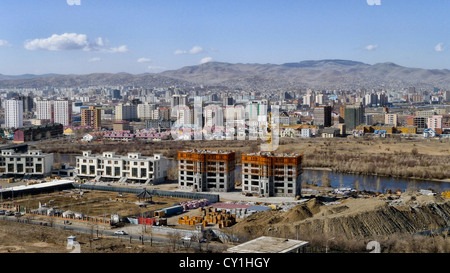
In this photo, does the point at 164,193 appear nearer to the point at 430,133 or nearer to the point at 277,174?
the point at 277,174

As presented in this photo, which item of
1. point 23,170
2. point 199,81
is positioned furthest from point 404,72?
point 23,170

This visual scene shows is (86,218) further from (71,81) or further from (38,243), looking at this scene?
(71,81)

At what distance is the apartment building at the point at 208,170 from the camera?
784 centimetres

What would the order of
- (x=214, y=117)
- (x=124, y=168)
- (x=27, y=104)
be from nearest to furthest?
(x=124, y=168), (x=214, y=117), (x=27, y=104)

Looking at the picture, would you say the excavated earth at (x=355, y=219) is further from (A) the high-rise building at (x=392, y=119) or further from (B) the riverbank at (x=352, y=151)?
(A) the high-rise building at (x=392, y=119)

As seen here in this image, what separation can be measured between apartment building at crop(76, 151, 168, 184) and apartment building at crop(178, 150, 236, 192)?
29.8 inches

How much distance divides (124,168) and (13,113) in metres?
14.3

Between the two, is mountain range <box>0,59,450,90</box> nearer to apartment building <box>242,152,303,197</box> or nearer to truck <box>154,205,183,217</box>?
apartment building <box>242,152,303,197</box>

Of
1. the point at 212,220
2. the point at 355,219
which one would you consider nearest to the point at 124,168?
the point at 212,220

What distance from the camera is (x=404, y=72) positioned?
80.9 metres

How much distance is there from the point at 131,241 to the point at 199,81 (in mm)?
67657

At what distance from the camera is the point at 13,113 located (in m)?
21.4

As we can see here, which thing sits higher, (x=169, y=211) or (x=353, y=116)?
(x=353, y=116)

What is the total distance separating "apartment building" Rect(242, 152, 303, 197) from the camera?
24.4 feet
